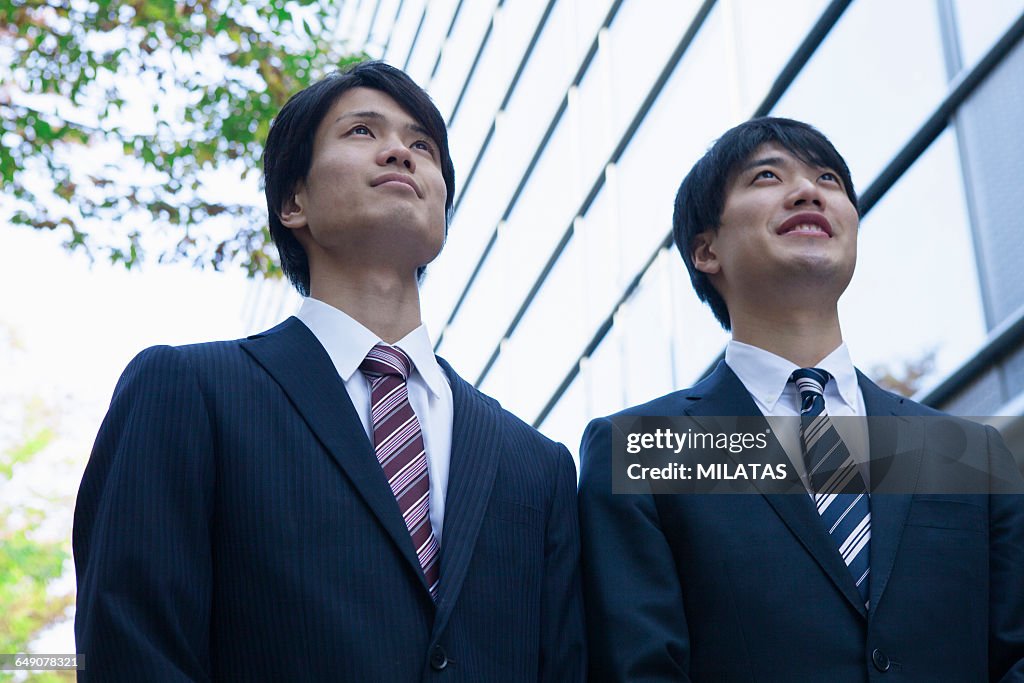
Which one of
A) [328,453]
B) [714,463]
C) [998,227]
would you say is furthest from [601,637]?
[998,227]

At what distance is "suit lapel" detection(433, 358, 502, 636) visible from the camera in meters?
2.69

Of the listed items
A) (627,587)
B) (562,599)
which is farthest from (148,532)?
(627,587)

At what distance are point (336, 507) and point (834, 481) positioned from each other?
4.35 ft

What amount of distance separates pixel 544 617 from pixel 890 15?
513 cm

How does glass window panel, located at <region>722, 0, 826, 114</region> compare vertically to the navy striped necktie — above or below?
above

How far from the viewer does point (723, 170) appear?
388 centimetres

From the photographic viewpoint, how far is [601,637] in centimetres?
294

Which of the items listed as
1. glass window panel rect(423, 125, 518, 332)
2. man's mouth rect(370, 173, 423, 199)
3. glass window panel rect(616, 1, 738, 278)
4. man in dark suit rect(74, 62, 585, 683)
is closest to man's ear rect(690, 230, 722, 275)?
man in dark suit rect(74, 62, 585, 683)

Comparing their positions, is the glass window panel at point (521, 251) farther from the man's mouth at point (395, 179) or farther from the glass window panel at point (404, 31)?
the man's mouth at point (395, 179)

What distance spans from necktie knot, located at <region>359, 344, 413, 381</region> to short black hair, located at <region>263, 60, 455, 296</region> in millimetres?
644

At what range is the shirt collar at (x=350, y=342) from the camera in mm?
3064

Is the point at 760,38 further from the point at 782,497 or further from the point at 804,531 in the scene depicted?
the point at 804,531

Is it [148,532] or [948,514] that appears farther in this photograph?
[948,514]

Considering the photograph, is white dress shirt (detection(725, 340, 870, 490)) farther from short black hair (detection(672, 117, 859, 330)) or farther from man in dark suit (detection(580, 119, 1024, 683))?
short black hair (detection(672, 117, 859, 330))
